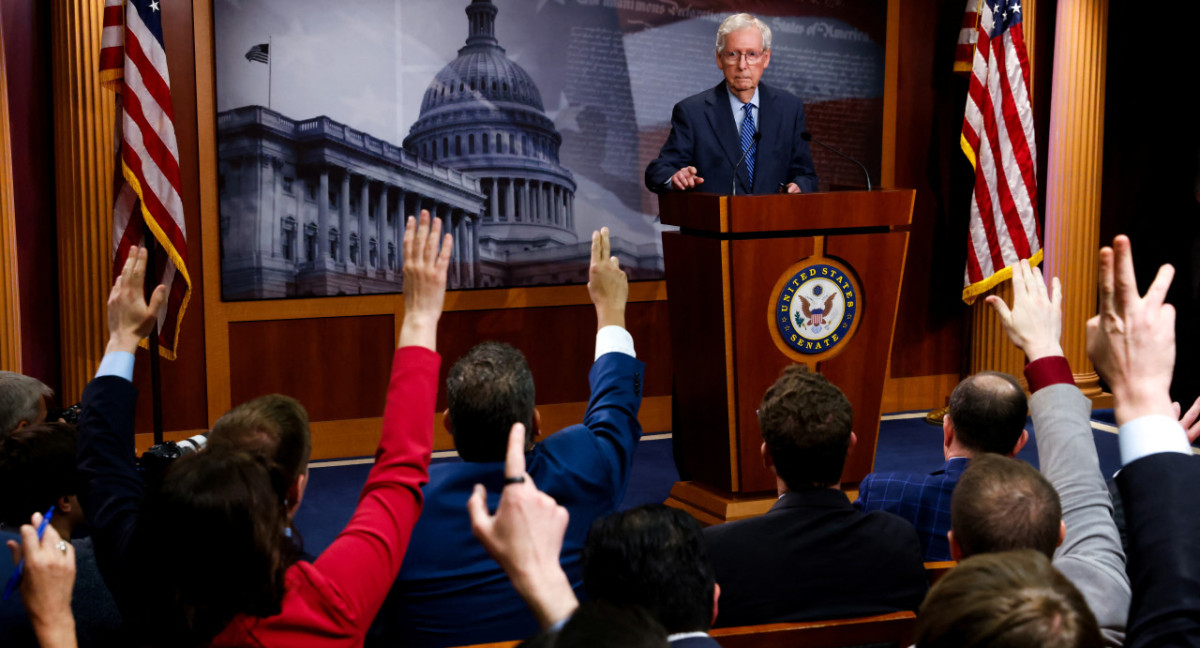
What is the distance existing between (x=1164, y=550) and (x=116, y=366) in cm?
153

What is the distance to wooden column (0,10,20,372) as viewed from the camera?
4.40 meters

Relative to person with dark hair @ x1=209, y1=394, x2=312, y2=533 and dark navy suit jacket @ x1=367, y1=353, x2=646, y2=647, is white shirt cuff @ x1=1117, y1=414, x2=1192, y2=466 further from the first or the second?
person with dark hair @ x1=209, y1=394, x2=312, y2=533

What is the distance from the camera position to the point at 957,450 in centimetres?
263

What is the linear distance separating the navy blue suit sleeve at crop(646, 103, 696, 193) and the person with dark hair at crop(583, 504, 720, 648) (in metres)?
2.66

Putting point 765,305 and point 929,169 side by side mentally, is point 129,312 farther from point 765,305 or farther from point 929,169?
point 929,169

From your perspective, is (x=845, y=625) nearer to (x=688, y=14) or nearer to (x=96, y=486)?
(x=96, y=486)

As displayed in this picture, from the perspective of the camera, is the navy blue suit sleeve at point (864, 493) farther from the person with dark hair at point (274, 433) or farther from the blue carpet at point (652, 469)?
the blue carpet at point (652, 469)

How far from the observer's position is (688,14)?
5562mm

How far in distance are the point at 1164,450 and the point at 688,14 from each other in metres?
4.60

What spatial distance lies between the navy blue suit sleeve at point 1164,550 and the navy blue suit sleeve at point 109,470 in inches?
51.3

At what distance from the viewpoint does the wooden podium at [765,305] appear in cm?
371

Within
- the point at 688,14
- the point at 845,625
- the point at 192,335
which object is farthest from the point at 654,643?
the point at 688,14

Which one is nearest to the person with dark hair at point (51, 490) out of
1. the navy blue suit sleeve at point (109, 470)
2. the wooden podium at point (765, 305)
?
the navy blue suit sleeve at point (109, 470)

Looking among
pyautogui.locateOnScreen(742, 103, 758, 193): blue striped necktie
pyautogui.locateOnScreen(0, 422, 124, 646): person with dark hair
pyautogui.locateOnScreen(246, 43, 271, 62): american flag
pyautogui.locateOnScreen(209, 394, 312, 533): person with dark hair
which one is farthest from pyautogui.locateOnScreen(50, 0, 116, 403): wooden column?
pyautogui.locateOnScreen(209, 394, 312, 533): person with dark hair
